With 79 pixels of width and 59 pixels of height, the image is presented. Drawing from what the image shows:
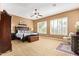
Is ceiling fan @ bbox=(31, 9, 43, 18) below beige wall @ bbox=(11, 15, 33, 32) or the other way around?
the other way around

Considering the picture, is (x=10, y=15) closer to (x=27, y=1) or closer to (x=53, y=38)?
(x=27, y=1)

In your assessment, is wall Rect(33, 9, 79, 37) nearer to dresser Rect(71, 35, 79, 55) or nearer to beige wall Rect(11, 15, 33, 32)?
beige wall Rect(11, 15, 33, 32)

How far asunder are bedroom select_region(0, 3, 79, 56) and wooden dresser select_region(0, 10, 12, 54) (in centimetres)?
12

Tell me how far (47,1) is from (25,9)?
67 centimetres

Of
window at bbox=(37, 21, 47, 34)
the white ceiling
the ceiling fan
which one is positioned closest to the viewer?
the white ceiling

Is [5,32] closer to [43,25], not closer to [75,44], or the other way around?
[43,25]

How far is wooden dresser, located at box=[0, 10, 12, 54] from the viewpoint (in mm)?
2732

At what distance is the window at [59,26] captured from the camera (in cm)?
276

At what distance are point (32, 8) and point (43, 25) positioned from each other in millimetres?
653

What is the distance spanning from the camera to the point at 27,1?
259 centimetres

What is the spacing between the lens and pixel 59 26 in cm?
284

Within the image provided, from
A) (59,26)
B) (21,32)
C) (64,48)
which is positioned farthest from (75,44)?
(21,32)

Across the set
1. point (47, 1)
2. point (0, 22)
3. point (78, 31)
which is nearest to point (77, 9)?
point (78, 31)

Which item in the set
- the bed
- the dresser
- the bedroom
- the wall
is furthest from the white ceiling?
the dresser
